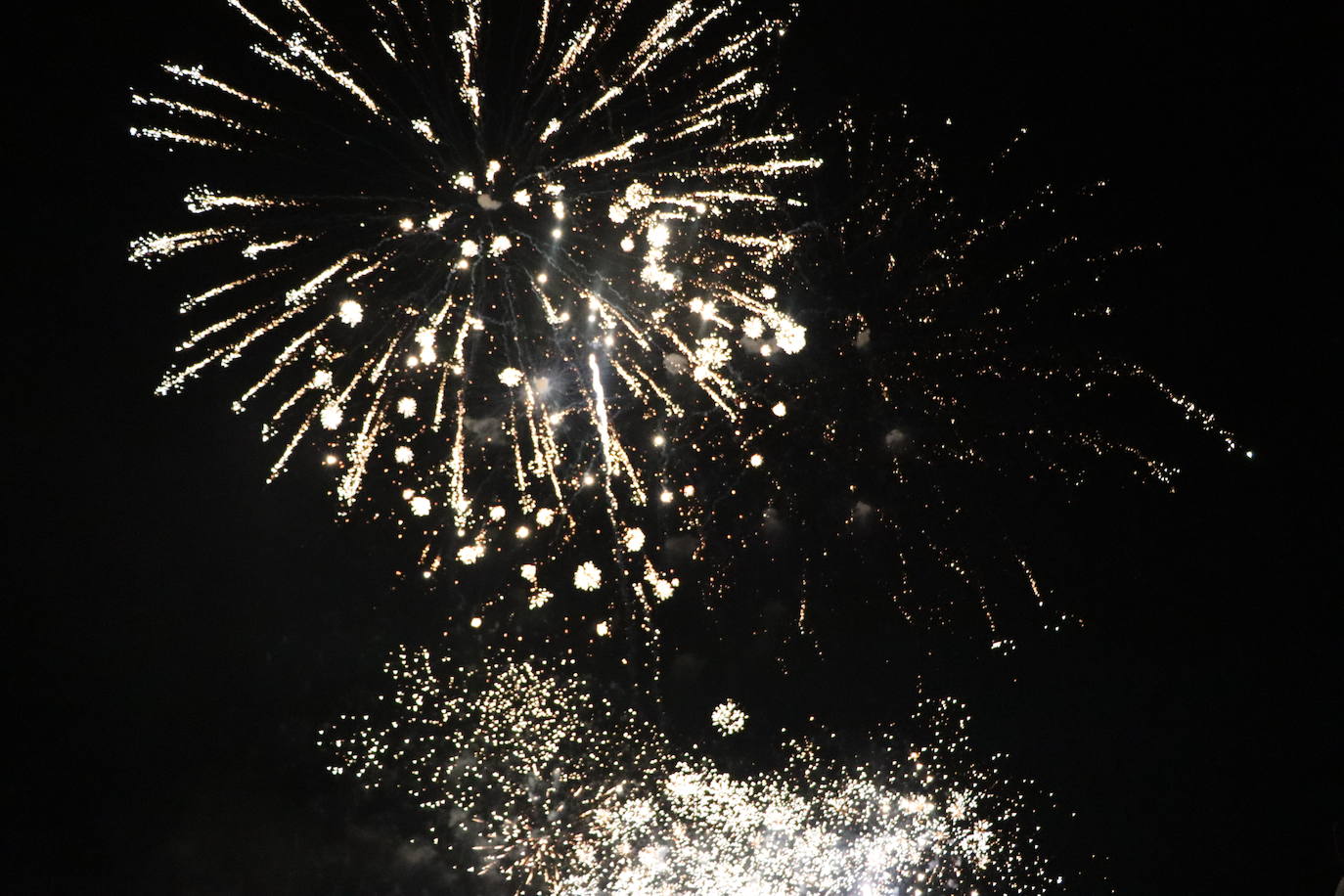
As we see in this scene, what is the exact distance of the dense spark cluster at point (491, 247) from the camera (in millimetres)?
4137

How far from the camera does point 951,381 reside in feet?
14.7

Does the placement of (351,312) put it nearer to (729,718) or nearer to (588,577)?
(588,577)

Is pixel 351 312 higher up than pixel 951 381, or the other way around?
pixel 951 381

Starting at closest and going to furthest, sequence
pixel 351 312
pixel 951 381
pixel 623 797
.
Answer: pixel 351 312, pixel 951 381, pixel 623 797

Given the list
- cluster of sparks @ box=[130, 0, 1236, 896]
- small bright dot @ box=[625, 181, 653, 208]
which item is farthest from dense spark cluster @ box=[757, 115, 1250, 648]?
small bright dot @ box=[625, 181, 653, 208]

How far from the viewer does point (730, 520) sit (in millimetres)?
4523

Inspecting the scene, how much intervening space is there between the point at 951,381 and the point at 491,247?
300 cm

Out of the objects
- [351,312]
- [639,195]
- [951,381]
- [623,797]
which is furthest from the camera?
[623,797]

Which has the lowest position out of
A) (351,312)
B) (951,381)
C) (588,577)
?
(588,577)

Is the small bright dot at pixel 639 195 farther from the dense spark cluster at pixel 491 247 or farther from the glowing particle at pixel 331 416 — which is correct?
the glowing particle at pixel 331 416

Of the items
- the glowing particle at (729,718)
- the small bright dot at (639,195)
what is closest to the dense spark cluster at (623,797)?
the glowing particle at (729,718)

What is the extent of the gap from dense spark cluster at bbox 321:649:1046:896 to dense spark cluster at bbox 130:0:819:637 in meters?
1.13

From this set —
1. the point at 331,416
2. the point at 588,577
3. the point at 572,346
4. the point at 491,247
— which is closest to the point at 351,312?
the point at 331,416

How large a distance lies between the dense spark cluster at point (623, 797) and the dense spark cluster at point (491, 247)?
3.72 feet
